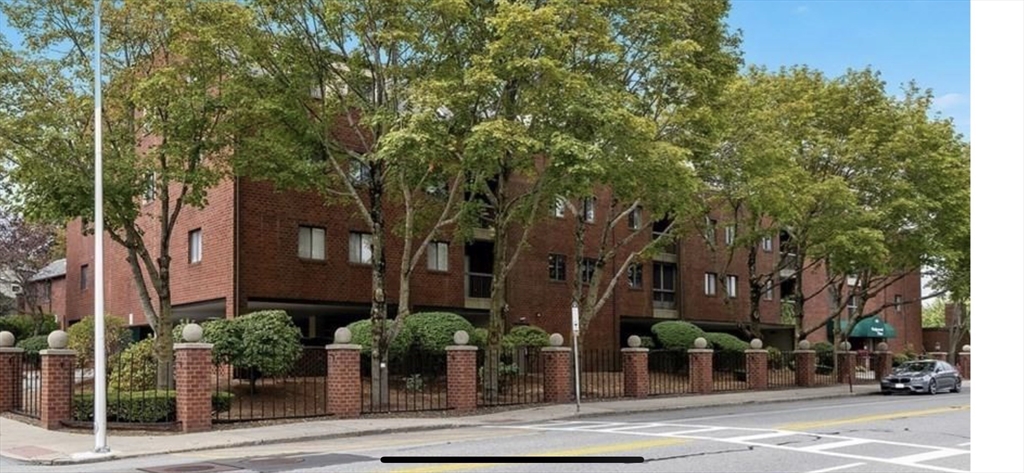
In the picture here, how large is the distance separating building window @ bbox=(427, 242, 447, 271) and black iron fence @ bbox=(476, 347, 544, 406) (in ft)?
20.6

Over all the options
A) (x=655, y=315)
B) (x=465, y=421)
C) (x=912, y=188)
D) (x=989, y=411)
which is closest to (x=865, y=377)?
(x=655, y=315)

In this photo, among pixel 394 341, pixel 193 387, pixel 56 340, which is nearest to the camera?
pixel 193 387

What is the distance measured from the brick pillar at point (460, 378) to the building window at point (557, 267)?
16.1 m

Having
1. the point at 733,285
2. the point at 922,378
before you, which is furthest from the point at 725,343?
the point at 733,285

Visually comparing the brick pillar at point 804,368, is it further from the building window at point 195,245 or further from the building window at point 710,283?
the building window at point 195,245

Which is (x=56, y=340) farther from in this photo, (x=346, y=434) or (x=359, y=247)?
(x=359, y=247)

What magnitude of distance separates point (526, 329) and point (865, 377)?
72.3ft

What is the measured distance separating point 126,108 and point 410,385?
33.3 ft

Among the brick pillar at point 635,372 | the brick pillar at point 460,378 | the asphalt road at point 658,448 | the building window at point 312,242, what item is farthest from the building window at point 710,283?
the brick pillar at point 460,378

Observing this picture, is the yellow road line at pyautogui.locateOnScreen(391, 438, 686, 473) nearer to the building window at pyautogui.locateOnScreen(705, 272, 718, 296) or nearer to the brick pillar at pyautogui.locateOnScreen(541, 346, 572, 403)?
the brick pillar at pyautogui.locateOnScreen(541, 346, 572, 403)

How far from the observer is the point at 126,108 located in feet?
72.8

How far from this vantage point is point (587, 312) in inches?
1142

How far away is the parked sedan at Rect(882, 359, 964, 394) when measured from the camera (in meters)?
34.3

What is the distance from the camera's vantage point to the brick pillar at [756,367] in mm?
34625
